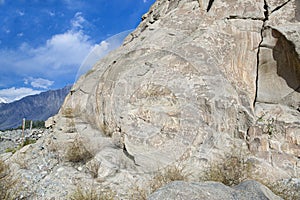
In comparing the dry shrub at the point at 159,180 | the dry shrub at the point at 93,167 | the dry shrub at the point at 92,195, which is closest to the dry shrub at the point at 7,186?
the dry shrub at the point at 92,195

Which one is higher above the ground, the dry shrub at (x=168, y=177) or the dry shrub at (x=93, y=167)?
the dry shrub at (x=93, y=167)

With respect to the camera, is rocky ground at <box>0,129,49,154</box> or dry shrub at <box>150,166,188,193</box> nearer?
dry shrub at <box>150,166,188,193</box>

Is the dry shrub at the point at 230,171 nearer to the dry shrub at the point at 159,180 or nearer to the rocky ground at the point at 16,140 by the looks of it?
the dry shrub at the point at 159,180

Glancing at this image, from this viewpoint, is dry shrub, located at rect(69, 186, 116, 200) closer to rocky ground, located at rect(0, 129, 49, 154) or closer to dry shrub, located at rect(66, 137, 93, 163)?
dry shrub, located at rect(66, 137, 93, 163)

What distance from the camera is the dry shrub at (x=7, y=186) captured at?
4336 mm

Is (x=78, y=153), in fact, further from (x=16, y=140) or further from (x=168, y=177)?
(x=16, y=140)

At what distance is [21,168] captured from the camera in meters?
5.61

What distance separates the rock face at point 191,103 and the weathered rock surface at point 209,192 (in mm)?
1390

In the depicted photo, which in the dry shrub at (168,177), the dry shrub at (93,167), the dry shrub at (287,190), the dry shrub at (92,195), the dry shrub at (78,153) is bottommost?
the dry shrub at (287,190)

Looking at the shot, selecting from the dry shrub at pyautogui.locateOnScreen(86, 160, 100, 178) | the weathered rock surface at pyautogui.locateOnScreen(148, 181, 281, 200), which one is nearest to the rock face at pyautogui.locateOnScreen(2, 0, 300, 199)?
the dry shrub at pyautogui.locateOnScreen(86, 160, 100, 178)

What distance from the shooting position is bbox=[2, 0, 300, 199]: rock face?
5.01 meters

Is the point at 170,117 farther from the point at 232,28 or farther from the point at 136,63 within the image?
the point at 232,28

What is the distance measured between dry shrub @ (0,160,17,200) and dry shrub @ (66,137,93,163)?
3.81 ft

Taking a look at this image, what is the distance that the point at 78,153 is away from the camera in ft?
18.6
